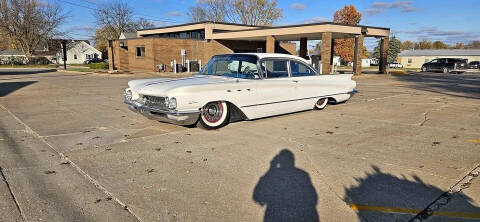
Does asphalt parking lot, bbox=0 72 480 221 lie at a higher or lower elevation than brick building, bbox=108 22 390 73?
lower

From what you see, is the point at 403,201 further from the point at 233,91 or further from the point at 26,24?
the point at 26,24

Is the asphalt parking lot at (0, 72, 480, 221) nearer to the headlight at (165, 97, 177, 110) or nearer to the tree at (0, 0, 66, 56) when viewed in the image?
the headlight at (165, 97, 177, 110)

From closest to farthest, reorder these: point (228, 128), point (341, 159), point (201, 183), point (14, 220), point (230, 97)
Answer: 1. point (14, 220)
2. point (201, 183)
3. point (341, 159)
4. point (230, 97)
5. point (228, 128)

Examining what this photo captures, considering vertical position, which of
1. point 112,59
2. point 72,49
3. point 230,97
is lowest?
point 230,97

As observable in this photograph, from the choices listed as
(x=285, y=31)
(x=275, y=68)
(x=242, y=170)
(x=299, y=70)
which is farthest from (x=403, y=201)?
(x=285, y=31)

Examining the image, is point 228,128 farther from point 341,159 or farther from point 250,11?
point 250,11

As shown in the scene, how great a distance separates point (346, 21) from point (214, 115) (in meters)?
57.1

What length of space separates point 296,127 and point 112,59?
1139 inches

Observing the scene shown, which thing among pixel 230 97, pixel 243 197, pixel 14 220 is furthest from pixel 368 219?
pixel 230 97

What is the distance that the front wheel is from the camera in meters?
5.85

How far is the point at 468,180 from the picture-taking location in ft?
12.0

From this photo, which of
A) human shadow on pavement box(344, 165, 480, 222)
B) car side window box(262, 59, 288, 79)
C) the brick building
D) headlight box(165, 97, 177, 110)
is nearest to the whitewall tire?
car side window box(262, 59, 288, 79)

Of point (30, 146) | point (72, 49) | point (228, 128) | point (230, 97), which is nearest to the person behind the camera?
point (30, 146)

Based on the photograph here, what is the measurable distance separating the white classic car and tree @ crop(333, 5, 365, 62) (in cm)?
5150
